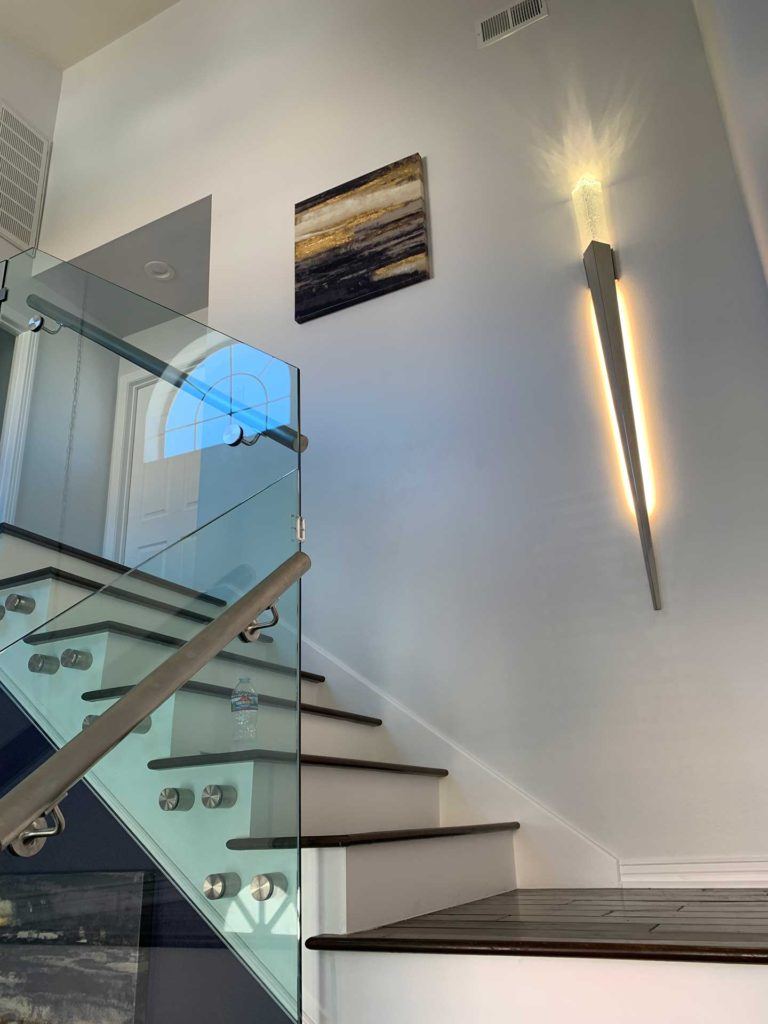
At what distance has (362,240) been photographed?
336 cm

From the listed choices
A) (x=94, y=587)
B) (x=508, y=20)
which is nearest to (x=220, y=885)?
(x=94, y=587)

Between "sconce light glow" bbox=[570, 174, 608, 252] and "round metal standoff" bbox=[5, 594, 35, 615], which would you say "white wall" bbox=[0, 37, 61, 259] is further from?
"sconce light glow" bbox=[570, 174, 608, 252]

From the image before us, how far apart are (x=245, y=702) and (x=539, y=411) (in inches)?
66.1

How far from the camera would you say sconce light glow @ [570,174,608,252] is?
2.75 m

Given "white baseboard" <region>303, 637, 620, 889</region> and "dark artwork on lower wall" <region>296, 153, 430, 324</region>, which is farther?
"dark artwork on lower wall" <region>296, 153, 430, 324</region>

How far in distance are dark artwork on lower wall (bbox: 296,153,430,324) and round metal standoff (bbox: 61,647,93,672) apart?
2.32 m

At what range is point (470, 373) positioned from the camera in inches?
115

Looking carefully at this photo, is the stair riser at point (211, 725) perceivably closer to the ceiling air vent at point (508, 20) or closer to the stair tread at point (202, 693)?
the stair tread at point (202, 693)

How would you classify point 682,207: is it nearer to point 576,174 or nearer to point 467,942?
point 576,174

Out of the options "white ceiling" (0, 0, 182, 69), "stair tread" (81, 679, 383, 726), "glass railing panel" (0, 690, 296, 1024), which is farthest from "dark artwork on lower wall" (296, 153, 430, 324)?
"glass railing panel" (0, 690, 296, 1024)

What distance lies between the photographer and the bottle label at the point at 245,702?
1.43 m

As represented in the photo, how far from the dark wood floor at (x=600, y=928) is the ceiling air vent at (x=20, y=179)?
14.9 feet

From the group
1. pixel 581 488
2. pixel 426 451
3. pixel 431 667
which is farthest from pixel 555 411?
pixel 431 667

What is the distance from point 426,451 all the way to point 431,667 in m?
0.81
